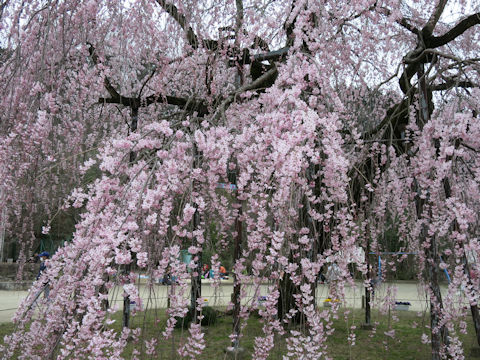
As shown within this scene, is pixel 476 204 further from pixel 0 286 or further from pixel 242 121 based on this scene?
pixel 0 286

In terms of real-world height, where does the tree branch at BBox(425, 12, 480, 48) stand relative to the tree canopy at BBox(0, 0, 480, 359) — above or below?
above

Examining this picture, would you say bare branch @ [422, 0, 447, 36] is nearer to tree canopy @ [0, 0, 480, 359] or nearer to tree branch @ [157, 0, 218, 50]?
tree canopy @ [0, 0, 480, 359]

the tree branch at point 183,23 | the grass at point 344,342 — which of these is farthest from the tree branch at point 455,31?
the grass at point 344,342

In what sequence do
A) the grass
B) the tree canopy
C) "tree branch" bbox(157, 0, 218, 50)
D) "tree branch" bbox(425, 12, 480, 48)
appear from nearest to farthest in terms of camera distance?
the tree canopy < "tree branch" bbox(157, 0, 218, 50) < "tree branch" bbox(425, 12, 480, 48) < the grass

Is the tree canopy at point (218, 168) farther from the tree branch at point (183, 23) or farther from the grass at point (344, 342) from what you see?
the grass at point (344, 342)

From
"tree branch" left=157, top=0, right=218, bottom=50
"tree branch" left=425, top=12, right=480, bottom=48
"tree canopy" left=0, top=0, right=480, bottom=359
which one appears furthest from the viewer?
"tree branch" left=425, top=12, right=480, bottom=48

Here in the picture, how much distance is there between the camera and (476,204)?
374 centimetres

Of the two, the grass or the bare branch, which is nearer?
the bare branch

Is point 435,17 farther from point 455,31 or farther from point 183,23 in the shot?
point 183,23

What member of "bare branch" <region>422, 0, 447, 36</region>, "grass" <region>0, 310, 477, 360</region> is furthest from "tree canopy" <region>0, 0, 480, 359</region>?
"grass" <region>0, 310, 477, 360</region>

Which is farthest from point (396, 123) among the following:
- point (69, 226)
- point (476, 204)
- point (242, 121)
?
point (69, 226)

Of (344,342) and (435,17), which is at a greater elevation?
(435,17)

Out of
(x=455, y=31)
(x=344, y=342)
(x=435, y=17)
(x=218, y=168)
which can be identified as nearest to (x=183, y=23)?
(x=218, y=168)

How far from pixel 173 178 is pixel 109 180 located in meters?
A: 0.30
